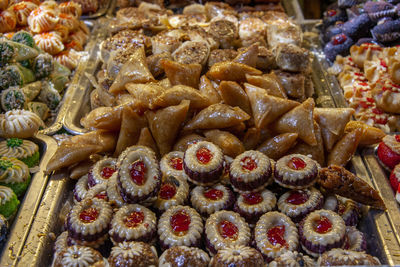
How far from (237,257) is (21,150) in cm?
158

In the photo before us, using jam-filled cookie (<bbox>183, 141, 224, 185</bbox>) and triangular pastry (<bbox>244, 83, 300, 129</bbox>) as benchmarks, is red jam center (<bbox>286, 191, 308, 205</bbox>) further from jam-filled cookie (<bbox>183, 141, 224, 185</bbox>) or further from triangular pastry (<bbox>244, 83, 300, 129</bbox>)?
triangular pastry (<bbox>244, 83, 300, 129</bbox>)

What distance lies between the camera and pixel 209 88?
8.30 ft

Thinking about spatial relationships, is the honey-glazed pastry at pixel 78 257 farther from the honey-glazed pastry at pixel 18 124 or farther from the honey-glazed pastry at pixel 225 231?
the honey-glazed pastry at pixel 18 124

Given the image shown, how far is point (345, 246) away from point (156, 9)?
10.5ft

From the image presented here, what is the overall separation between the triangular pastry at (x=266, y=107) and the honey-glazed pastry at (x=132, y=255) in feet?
3.44

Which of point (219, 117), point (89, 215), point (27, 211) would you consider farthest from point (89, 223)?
point (219, 117)

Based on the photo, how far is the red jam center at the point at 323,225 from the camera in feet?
5.69

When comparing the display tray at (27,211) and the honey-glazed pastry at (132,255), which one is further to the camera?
the display tray at (27,211)

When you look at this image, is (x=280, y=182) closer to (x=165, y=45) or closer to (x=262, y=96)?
(x=262, y=96)

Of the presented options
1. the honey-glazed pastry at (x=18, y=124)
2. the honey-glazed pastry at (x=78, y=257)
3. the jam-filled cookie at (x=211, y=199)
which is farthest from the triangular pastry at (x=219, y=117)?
the honey-glazed pastry at (x=18, y=124)

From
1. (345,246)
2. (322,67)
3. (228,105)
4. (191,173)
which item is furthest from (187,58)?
(345,246)

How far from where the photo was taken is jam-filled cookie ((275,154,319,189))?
1.87 m

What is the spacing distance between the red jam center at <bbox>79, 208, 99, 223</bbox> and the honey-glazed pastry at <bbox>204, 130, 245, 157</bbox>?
0.77 m

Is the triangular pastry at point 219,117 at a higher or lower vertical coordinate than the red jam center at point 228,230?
higher
